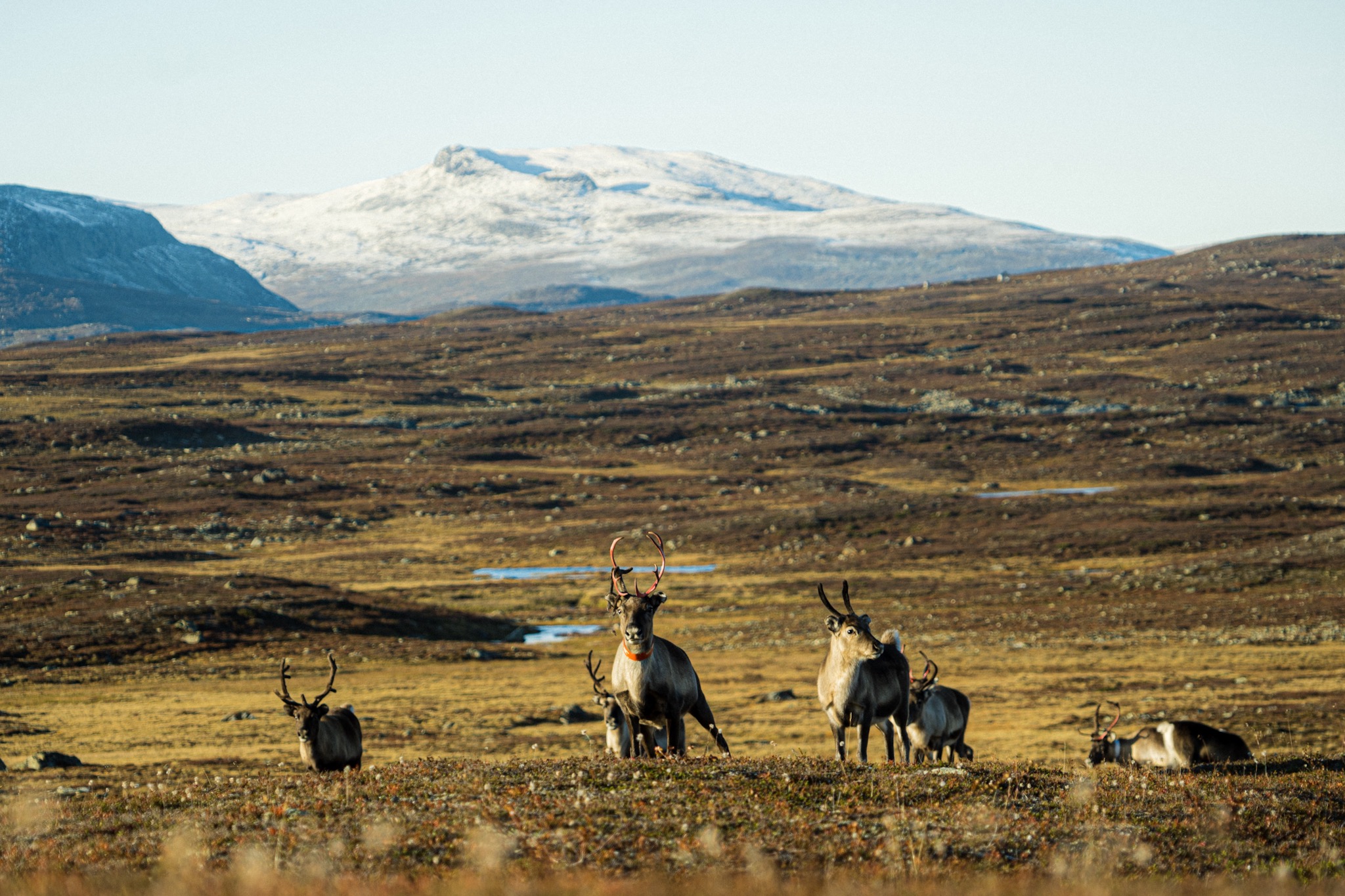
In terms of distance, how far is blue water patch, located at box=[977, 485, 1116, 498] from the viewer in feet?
309

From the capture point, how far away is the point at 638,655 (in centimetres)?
1560

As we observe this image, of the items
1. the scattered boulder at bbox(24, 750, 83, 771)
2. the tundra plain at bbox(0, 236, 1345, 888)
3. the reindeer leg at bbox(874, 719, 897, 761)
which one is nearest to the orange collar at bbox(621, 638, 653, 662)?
the tundra plain at bbox(0, 236, 1345, 888)

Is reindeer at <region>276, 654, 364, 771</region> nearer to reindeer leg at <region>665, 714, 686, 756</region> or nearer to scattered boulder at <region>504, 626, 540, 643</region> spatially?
reindeer leg at <region>665, 714, 686, 756</region>

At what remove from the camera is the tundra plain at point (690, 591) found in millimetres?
11648

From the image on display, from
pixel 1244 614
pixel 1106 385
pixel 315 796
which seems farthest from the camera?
pixel 1106 385

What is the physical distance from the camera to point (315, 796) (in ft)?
44.3

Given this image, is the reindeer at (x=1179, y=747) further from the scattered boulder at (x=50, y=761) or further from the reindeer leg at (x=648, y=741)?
the scattered boulder at (x=50, y=761)

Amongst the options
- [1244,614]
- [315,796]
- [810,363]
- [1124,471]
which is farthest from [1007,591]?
[810,363]

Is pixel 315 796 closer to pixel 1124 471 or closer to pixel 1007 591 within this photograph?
pixel 1007 591

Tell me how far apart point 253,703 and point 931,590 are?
35.7m

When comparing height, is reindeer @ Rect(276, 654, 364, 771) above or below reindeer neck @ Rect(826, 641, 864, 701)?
below

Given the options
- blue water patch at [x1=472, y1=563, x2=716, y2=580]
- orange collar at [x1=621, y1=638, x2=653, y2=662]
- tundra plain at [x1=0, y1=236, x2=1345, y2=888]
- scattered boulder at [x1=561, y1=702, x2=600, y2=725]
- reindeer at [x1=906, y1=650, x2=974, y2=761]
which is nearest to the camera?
tundra plain at [x1=0, y1=236, x2=1345, y2=888]

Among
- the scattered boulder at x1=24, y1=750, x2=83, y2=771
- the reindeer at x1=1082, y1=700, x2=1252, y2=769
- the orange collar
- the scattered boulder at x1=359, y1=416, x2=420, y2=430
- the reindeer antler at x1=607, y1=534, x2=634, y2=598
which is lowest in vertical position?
the scattered boulder at x1=24, y1=750, x2=83, y2=771

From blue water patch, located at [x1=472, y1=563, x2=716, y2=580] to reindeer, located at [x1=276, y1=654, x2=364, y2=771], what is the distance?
50.2 m
